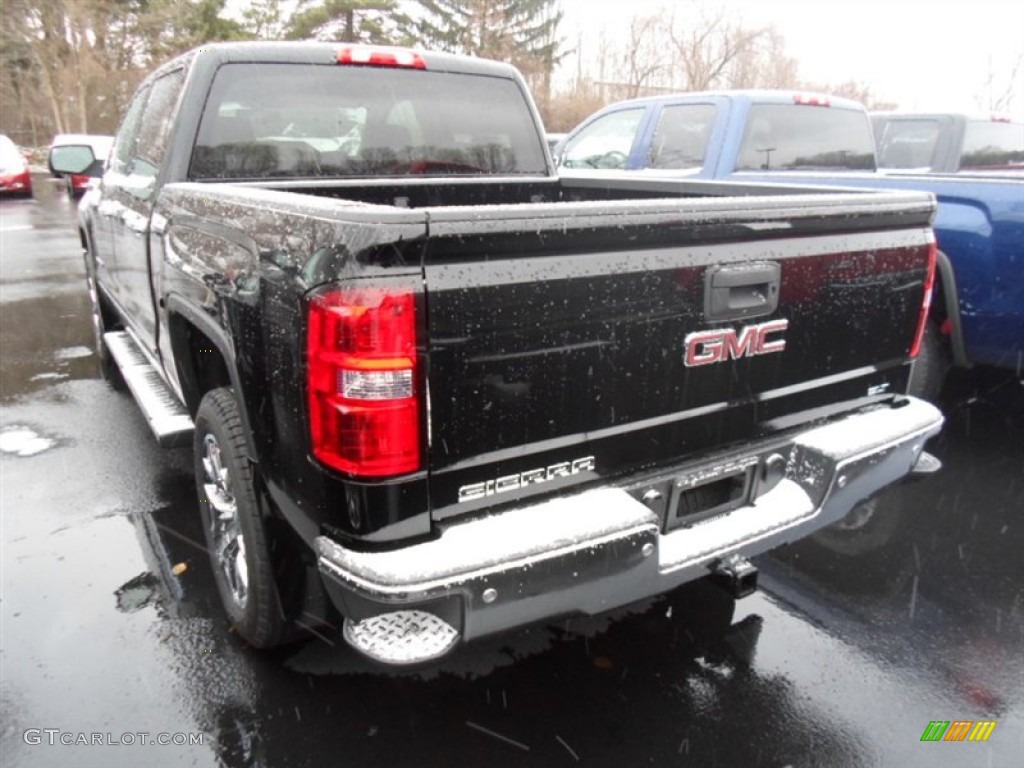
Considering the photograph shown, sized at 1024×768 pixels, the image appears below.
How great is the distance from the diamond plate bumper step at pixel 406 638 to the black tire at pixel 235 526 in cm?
60

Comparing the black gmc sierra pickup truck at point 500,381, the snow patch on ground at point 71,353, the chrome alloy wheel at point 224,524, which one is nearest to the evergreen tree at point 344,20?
the snow patch on ground at point 71,353

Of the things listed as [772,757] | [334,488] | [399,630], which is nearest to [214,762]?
[399,630]

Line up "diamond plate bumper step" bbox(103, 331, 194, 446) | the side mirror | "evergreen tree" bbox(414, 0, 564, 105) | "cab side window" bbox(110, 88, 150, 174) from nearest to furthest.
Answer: "diamond plate bumper step" bbox(103, 331, 194, 446), "cab side window" bbox(110, 88, 150, 174), the side mirror, "evergreen tree" bbox(414, 0, 564, 105)

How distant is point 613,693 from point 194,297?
1.97 meters

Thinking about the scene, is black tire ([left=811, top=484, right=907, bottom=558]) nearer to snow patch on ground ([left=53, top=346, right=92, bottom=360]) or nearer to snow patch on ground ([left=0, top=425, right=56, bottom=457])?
snow patch on ground ([left=0, top=425, right=56, bottom=457])

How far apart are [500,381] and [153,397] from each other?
7.56 ft

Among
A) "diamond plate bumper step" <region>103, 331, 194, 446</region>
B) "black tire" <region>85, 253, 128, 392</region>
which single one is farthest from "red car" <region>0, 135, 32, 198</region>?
"diamond plate bumper step" <region>103, 331, 194, 446</region>

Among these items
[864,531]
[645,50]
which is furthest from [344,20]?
[864,531]

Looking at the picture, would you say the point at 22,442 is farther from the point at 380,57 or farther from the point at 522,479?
the point at 522,479

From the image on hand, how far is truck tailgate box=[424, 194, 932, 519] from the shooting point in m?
1.89

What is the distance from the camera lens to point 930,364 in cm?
454

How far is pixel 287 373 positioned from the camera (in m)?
1.98

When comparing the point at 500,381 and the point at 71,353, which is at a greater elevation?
the point at 500,381
